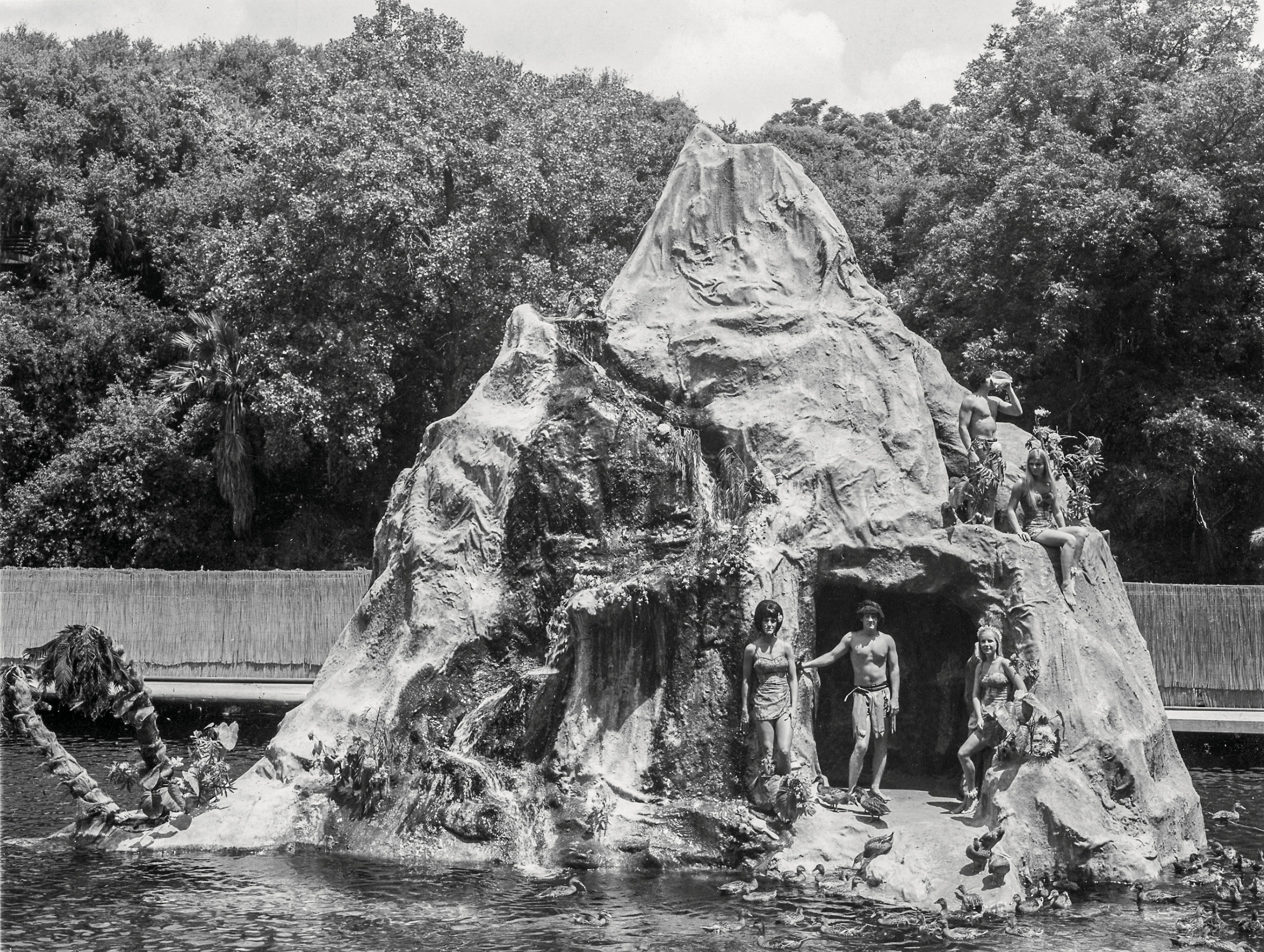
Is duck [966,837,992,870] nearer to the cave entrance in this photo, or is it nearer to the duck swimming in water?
the duck swimming in water

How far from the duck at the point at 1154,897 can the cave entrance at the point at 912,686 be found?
3.63 metres

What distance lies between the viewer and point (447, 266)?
100 feet

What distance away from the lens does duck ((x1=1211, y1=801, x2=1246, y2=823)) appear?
17.9m

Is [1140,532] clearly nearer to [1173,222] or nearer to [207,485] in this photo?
[1173,222]

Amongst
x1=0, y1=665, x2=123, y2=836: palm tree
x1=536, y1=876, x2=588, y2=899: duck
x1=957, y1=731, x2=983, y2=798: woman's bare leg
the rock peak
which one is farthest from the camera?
the rock peak

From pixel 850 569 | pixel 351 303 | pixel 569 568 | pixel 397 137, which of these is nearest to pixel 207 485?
pixel 351 303

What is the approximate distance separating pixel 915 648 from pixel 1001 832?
172 inches

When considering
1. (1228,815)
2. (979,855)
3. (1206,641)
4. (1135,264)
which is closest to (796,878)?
(979,855)

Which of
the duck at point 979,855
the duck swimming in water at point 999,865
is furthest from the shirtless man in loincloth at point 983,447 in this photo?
the duck swimming in water at point 999,865

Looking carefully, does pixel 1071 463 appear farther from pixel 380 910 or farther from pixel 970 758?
pixel 380 910

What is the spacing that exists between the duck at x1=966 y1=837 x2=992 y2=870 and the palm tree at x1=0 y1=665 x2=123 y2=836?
1001cm

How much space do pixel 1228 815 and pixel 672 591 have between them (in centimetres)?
766

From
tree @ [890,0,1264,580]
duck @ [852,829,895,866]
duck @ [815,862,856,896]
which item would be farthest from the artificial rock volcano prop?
tree @ [890,0,1264,580]

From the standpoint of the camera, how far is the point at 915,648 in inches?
742
